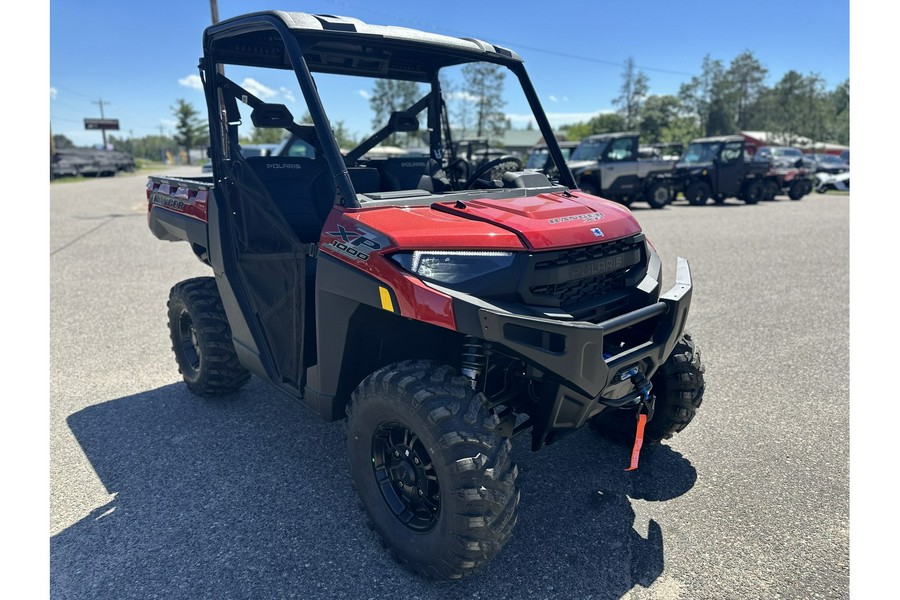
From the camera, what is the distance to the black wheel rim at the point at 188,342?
407 cm

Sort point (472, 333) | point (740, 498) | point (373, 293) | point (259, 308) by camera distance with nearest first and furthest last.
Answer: point (472, 333) → point (373, 293) → point (740, 498) → point (259, 308)

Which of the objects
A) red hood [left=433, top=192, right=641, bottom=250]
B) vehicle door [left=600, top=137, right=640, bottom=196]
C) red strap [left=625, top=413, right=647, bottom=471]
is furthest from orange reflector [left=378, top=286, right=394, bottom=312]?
vehicle door [left=600, top=137, right=640, bottom=196]

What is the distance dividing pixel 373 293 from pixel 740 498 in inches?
82.4

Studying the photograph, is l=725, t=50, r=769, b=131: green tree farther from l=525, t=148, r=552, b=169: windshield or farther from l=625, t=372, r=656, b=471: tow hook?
l=625, t=372, r=656, b=471: tow hook

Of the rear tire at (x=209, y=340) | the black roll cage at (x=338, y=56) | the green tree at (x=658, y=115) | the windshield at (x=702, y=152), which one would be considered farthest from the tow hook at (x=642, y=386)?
the green tree at (x=658, y=115)

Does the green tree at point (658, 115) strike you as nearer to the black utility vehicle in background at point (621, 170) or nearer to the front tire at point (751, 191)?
the front tire at point (751, 191)

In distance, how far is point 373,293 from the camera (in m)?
2.28

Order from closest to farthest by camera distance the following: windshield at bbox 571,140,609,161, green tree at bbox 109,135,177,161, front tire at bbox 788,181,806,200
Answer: windshield at bbox 571,140,609,161 → front tire at bbox 788,181,806,200 → green tree at bbox 109,135,177,161

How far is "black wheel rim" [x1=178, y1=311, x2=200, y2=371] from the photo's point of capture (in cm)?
407

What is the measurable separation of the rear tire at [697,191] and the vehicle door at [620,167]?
8.30ft

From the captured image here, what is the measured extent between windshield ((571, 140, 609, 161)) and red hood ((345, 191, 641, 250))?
48.8ft

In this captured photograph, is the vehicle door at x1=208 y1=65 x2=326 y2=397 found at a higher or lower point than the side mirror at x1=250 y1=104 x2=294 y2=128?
lower

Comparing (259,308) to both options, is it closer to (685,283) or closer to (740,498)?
(685,283)

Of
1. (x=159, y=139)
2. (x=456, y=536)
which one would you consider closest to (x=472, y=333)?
(x=456, y=536)
